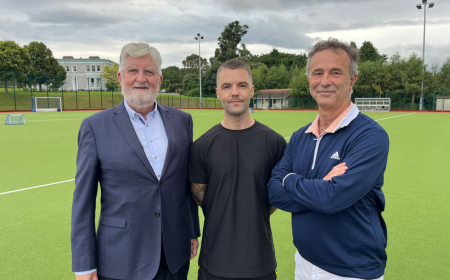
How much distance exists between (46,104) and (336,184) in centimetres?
4353

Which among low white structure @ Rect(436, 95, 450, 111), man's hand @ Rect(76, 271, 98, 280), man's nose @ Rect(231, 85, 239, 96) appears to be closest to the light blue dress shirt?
man's nose @ Rect(231, 85, 239, 96)

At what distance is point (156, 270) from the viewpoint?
7.63 ft

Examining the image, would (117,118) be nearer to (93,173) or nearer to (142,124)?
(142,124)

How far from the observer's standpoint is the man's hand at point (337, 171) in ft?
6.50

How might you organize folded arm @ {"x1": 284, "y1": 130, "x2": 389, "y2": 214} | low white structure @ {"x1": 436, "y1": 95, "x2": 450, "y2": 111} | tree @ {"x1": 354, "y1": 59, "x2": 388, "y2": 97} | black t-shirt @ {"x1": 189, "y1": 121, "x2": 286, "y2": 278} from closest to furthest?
folded arm @ {"x1": 284, "y1": 130, "x2": 389, "y2": 214}, black t-shirt @ {"x1": 189, "y1": 121, "x2": 286, "y2": 278}, low white structure @ {"x1": 436, "y1": 95, "x2": 450, "y2": 111}, tree @ {"x1": 354, "y1": 59, "x2": 388, "y2": 97}

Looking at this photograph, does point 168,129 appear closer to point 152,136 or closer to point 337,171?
point 152,136

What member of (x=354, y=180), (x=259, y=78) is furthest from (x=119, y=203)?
(x=259, y=78)

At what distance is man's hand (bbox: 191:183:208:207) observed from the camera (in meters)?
2.64

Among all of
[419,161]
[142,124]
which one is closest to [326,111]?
[142,124]

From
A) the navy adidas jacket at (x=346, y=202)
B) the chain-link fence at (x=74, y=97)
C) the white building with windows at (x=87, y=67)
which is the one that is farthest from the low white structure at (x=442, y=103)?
the white building with windows at (x=87, y=67)

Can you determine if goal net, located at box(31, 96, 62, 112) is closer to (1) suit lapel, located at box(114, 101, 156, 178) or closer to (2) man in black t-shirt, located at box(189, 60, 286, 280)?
(1) suit lapel, located at box(114, 101, 156, 178)

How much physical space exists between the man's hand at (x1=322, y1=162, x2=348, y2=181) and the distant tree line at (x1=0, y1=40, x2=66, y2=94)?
43909 mm

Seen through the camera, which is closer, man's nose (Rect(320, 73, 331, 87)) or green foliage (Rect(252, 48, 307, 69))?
man's nose (Rect(320, 73, 331, 87))

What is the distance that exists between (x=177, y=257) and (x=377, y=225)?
1.45m
